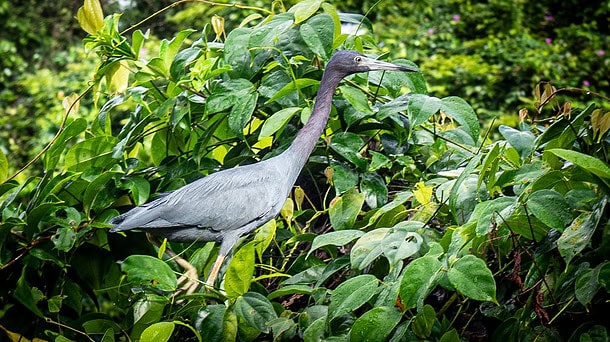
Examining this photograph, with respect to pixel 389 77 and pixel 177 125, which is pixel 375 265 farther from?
pixel 177 125

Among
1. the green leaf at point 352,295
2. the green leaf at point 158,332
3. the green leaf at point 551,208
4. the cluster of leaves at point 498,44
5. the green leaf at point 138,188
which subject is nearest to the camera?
the green leaf at point 551,208

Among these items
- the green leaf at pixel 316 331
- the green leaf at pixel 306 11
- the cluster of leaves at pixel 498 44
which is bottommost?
the cluster of leaves at pixel 498 44

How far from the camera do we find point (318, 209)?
8.09 feet

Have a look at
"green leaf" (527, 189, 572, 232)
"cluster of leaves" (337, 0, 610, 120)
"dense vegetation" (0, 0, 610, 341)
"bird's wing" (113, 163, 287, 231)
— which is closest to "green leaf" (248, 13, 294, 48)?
"dense vegetation" (0, 0, 610, 341)

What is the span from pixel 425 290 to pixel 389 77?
995 millimetres

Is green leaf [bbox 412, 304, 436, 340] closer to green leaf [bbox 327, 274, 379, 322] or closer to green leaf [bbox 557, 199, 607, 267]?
green leaf [bbox 327, 274, 379, 322]

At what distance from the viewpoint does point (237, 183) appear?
2.18 m

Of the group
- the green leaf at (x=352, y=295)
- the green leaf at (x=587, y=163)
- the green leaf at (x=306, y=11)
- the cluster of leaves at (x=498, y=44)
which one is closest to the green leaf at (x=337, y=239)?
the green leaf at (x=352, y=295)

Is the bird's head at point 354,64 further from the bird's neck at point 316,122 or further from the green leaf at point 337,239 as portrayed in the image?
the green leaf at point 337,239

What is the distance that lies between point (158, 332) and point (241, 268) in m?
0.25

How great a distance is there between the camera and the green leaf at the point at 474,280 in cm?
152

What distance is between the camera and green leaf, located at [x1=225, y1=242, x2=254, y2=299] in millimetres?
1780

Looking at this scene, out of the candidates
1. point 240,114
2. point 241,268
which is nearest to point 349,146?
point 240,114

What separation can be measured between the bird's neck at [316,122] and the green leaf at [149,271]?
52 cm
